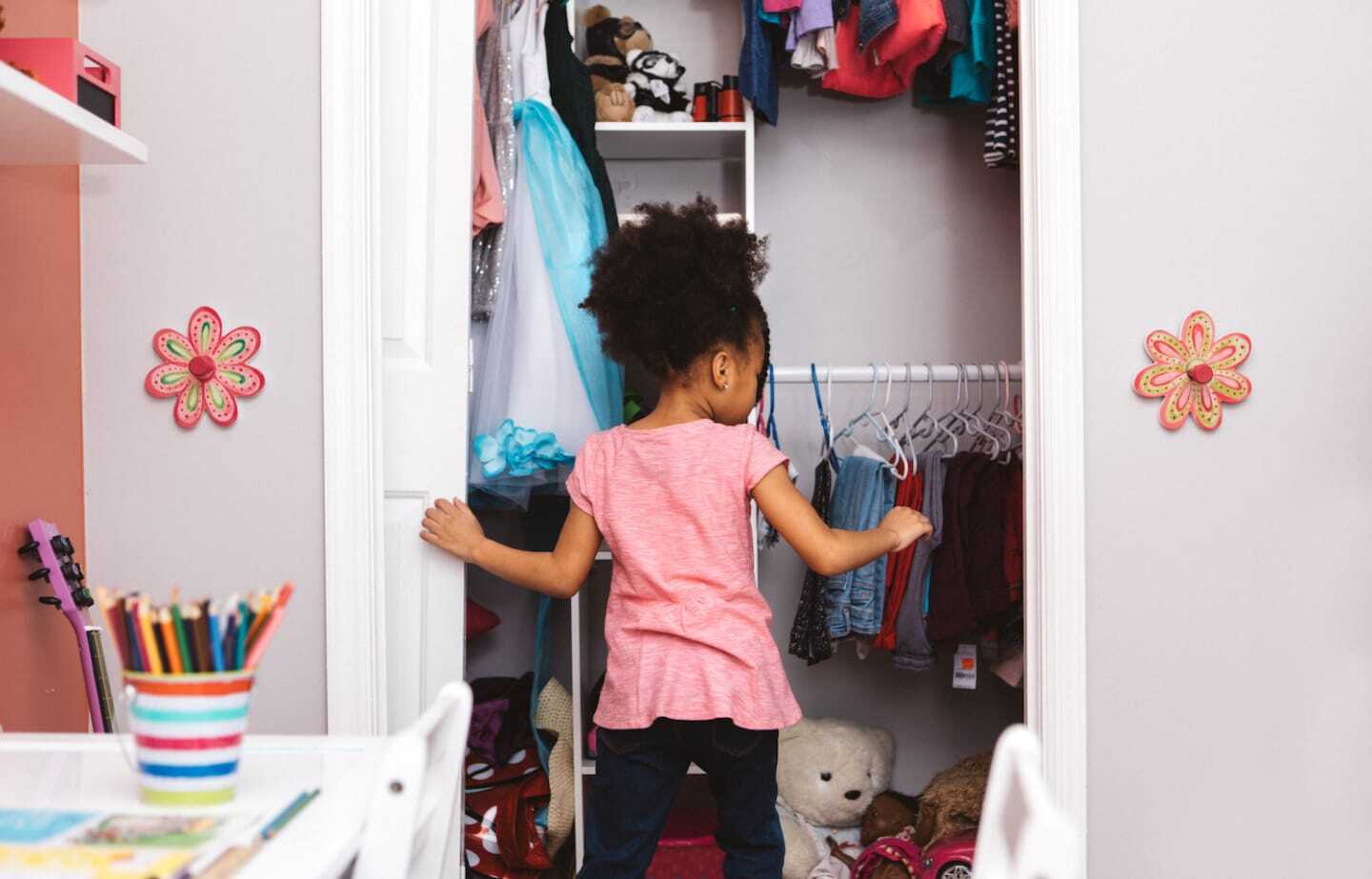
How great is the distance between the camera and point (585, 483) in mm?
2000

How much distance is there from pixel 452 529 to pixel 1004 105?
1.61 metres

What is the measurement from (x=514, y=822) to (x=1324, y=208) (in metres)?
1.88

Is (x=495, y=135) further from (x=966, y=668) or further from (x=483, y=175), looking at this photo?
(x=966, y=668)

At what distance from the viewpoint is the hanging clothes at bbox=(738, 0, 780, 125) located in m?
2.91

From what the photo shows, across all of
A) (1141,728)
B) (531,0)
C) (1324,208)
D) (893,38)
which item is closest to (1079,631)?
(1141,728)

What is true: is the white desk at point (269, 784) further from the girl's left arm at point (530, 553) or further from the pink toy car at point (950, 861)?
the pink toy car at point (950, 861)

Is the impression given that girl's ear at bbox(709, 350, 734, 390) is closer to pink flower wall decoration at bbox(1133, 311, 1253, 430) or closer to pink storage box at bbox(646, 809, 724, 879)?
pink flower wall decoration at bbox(1133, 311, 1253, 430)

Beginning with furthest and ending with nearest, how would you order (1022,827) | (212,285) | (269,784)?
(212,285)
(269,784)
(1022,827)

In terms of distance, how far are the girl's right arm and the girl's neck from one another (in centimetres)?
16

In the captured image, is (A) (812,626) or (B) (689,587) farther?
(A) (812,626)

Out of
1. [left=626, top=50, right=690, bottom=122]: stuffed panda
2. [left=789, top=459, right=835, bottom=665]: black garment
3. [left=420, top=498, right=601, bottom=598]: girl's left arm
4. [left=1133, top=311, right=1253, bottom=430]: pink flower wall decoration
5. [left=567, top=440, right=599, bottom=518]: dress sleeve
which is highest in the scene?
[left=626, top=50, right=690, bottom=122]: stuffed panda

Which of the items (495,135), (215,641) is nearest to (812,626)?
(495,135)

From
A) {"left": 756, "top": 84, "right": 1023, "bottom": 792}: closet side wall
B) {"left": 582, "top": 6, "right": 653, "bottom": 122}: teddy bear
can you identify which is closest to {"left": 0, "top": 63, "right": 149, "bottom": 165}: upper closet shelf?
{"left": 582, "top": 6, "right": 653, "bottom": 122}: teddy bear

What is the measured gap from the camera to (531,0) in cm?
274
